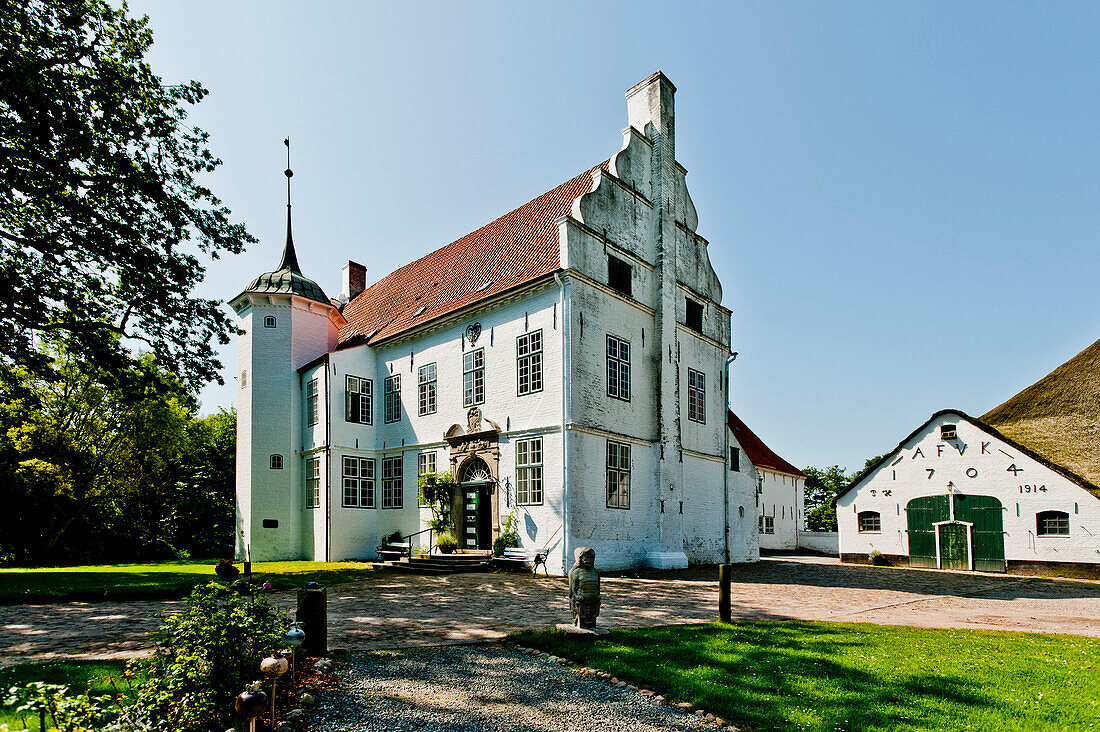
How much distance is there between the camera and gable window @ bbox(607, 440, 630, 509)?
19016 millimetres

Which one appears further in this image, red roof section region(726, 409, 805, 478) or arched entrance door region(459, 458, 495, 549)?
red roof section region(726, 409, 805, 478)

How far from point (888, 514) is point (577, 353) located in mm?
13956

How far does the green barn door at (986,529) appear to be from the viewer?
70.9 feet

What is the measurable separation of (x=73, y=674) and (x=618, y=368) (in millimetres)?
15430

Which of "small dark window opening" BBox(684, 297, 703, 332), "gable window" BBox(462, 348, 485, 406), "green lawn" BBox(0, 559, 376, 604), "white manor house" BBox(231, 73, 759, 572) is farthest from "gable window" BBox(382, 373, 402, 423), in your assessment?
"small dark window opening" BBox(684, 297, 703, 332)

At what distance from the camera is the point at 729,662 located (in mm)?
6914

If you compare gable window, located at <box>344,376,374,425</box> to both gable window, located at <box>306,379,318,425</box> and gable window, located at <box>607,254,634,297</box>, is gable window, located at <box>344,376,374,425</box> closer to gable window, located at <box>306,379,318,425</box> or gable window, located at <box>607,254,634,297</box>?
gable window, located at <box>306,379,318,425</box>

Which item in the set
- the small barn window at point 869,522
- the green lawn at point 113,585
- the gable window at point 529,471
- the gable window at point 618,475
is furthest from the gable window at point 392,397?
the small barn window at point 869,522

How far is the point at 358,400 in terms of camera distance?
80.2 ft

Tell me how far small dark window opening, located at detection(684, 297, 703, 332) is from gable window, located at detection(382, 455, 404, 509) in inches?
431

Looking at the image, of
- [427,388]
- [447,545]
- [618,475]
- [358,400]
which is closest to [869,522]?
[618,475]

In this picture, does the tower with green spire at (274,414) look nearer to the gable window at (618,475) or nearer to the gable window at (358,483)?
the gable window at (358,483)

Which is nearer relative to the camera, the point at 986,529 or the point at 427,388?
the point at 986,529

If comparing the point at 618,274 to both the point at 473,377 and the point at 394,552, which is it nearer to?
the point at 473,377
